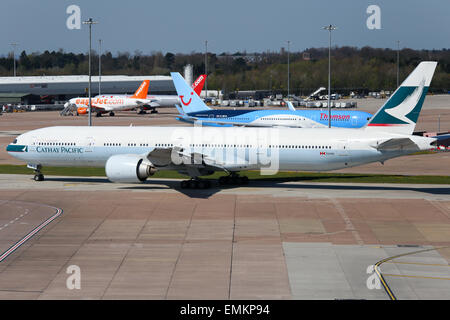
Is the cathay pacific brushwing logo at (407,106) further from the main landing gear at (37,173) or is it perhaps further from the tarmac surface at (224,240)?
the main landing gear at (37,173)

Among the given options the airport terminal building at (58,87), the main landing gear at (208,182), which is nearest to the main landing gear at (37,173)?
the main landing gear at (208,182)

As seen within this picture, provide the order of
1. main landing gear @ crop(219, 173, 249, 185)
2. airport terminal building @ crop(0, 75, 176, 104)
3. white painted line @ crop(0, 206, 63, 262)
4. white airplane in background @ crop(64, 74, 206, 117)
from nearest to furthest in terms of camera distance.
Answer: white painted line @ crop(0, 206, 63, 262), main landing gear @ crop(219, 173, 249, 185), white airplane in background @ crop(64, 74, 206, 117), airport terminal building @ crop(0, 75, 176, 104)

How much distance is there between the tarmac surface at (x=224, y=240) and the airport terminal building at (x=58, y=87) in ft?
409

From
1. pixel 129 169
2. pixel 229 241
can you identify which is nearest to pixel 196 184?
pixel 129 169

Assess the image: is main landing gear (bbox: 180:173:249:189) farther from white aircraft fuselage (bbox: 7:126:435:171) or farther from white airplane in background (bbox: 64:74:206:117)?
white airplane in background (bbox: 64:74:206:117)

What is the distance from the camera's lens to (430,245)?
99.1 ft

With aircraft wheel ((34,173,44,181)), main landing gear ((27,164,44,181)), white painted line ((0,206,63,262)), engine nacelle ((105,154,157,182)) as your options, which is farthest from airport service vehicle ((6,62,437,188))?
white painted line ((0,206,63,262))

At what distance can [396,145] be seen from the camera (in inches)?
1628

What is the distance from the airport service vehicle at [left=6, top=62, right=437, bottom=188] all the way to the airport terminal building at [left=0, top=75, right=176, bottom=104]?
117456 mm

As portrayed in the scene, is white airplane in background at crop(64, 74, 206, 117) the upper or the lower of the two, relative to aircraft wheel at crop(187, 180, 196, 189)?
upper

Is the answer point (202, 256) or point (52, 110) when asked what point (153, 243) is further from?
point (52, 110)

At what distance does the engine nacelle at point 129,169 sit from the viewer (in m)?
41.6

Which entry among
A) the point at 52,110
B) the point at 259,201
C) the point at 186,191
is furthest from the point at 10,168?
the point at 52,110

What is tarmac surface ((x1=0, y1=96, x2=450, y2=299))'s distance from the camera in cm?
2402
